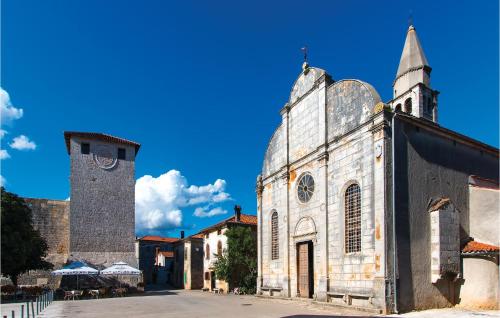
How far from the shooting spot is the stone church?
53.8 ft

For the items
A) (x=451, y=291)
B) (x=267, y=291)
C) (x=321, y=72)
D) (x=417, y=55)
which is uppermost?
(x=417, y=55)

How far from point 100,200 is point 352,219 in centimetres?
2401

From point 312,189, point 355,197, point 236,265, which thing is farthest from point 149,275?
point 355,197

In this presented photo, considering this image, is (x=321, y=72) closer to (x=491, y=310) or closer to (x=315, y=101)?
(x=315, y=101)

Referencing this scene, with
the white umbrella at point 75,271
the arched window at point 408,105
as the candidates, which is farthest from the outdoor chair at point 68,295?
the arched window at point 408,105

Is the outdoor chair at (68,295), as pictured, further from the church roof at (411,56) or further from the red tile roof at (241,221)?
the church roof at (411,56)

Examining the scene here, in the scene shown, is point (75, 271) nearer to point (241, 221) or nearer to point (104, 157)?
point (104, 157)

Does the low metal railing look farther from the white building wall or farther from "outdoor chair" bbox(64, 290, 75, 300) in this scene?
the white building wall

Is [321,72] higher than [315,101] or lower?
higher

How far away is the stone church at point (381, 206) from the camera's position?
16406 millimetres

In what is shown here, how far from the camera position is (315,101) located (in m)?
22.9

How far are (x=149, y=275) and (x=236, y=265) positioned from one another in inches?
1367

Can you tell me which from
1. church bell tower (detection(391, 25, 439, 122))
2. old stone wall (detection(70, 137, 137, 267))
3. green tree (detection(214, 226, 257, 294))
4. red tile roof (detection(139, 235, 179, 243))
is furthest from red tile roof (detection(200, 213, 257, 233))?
red tile roof (detection(139, 235, 179, 243))

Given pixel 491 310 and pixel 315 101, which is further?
pixel 315 101
